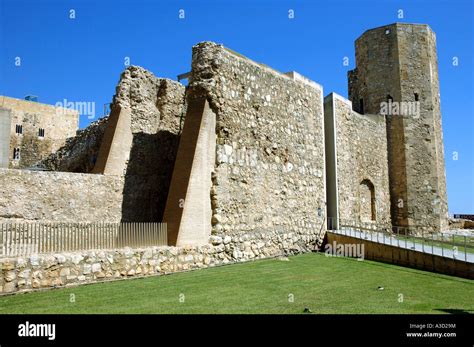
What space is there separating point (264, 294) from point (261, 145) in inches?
269

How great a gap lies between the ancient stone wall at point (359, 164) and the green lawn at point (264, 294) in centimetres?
796

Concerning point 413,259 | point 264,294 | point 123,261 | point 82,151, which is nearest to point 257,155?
point 413,259

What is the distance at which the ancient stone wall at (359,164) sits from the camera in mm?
19594

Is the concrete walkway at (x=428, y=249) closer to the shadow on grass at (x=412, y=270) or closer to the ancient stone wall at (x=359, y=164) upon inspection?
the shadow on grass at (x=412, y=270)

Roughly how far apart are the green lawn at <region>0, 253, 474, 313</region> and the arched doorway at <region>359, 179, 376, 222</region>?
969 centimetres

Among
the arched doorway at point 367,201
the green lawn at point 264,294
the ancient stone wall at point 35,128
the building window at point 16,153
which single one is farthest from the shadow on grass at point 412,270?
the building window at point 16,153

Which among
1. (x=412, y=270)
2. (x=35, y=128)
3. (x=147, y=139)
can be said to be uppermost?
(x=35, y=128)

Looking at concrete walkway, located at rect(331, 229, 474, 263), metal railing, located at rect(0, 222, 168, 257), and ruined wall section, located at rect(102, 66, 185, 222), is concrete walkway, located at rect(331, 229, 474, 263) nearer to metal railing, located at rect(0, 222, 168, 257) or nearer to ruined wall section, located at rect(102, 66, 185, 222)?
ruined wall section, located at rect(102, 66, 185, 222)

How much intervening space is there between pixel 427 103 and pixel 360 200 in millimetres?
7177

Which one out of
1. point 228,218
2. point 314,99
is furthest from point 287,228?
point 314,99

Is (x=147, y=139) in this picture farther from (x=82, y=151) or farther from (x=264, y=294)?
(x=264, y=294)

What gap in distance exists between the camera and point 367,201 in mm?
22297

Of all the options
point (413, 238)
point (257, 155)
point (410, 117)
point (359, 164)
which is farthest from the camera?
point (410, 117)
